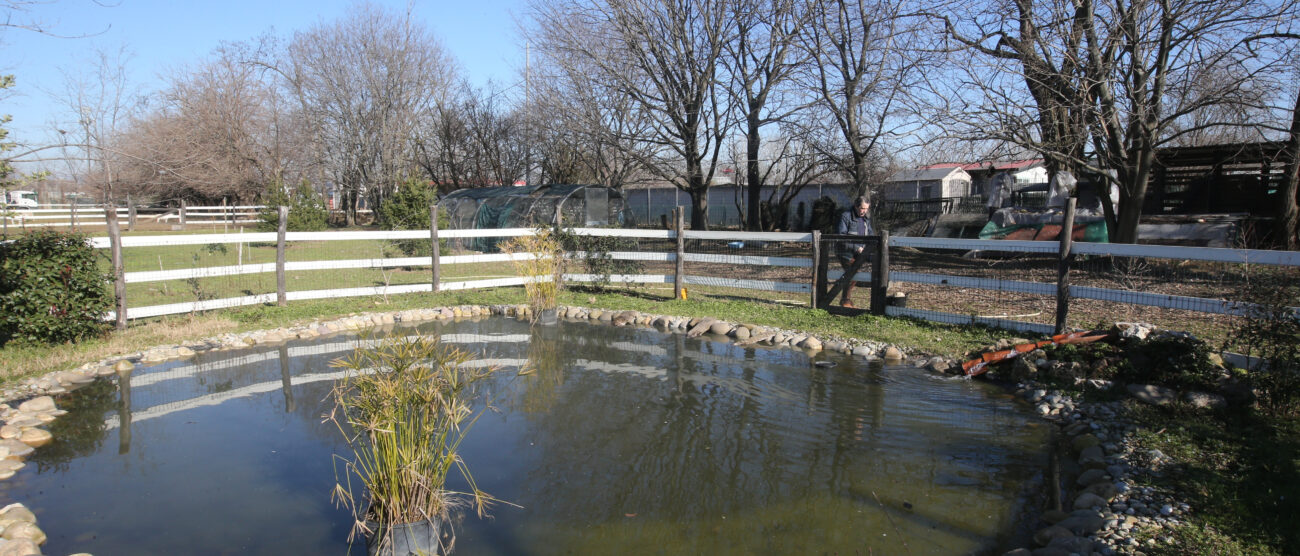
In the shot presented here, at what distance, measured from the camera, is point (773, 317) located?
9.55 meters

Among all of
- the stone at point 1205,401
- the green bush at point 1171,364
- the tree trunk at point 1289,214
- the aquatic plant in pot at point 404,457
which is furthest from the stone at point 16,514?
the tree trunk at point 1289,214

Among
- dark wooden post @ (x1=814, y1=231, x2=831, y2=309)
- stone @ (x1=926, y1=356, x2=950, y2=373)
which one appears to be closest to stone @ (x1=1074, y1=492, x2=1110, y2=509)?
stone @ (x1=926, y1=356, x2=950, y2=373)

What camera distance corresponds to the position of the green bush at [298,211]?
21.9 m

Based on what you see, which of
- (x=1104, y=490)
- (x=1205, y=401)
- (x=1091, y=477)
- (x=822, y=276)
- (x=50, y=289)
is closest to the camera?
(x=1104, y=490)

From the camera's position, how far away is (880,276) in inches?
364

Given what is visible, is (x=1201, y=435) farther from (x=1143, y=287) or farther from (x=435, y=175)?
(x=435, y=175)

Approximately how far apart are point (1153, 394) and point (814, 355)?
319 cm

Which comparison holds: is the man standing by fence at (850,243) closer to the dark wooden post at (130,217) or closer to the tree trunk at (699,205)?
the tree trunk at (699,205)

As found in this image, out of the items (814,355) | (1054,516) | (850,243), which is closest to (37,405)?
(814,355)

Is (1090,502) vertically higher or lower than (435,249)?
lower

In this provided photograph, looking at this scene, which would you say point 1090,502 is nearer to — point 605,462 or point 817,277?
point 605,462

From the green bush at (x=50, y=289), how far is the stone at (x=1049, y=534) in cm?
872

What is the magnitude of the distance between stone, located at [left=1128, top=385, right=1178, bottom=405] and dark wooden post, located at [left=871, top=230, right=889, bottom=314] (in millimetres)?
3603

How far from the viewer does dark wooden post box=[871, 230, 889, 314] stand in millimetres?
9141
